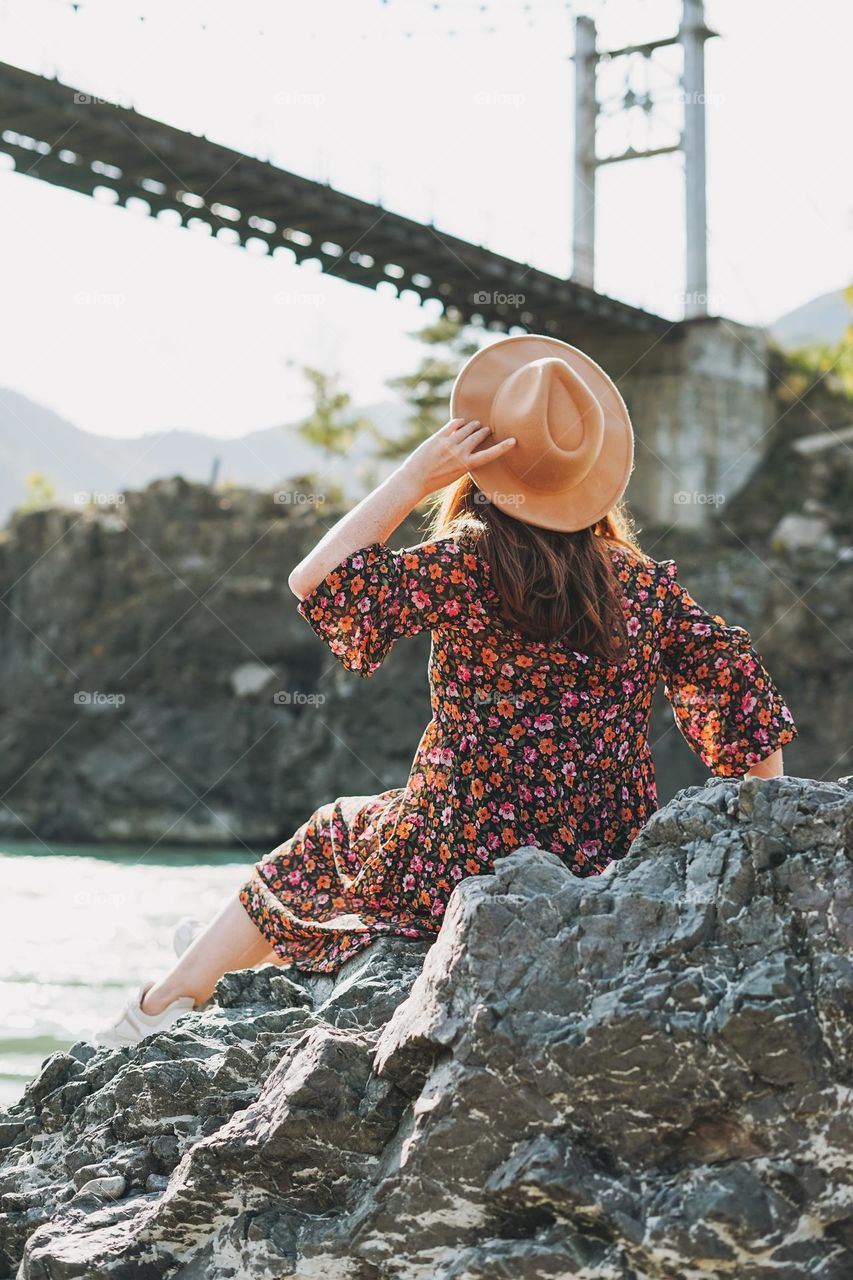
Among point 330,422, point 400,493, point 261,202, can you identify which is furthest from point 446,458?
point 330,422

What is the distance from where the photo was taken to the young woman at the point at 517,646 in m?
2.70

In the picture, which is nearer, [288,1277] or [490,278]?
[288,1277]

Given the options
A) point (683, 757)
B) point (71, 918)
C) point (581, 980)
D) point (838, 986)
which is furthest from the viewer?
point (683, 757)

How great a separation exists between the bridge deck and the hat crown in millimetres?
13377

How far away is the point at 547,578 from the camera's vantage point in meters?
2.71

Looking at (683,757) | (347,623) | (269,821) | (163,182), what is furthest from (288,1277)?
(269,821)

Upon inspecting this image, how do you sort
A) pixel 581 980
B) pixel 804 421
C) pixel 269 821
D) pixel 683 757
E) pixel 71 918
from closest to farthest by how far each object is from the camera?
pixel 581 980
pixel 71 918
pixel 683 757
pixel 269 821
pixel 804 421

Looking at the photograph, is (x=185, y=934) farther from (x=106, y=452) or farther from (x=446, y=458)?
(x=106, y=452)

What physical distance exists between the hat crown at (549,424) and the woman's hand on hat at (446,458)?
4cm

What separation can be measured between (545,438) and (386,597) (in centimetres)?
44

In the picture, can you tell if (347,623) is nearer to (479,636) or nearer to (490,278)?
(479,636)

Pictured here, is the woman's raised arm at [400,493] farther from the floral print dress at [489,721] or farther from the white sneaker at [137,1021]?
the white sneaker at [137,1021]

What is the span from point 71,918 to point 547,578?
26.8ft

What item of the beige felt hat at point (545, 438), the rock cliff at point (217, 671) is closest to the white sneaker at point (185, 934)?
the beige felt hat at point (545, 438)
